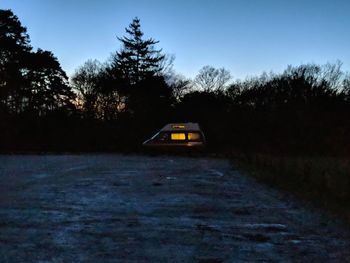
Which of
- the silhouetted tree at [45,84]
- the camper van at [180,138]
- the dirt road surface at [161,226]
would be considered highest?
the silhouetted tree at [45,84]

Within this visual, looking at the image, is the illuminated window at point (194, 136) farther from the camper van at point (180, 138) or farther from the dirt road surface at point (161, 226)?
the dirt road surface at point (161, 226)

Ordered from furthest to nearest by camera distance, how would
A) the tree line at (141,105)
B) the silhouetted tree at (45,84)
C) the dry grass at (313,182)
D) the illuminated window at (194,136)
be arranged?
the silhouetted tree at (45,84) → the tree line at (141,105) → the illuminated window at (194,136) → the dry grass at (313,182)

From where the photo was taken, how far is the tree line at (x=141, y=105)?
49519mm

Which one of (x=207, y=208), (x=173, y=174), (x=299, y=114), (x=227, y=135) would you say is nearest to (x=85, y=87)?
(x=227, y=135)

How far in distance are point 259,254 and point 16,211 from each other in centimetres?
539

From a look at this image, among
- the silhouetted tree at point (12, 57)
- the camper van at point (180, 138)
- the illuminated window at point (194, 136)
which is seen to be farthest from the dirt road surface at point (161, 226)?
the silhouetted tree at point (12, 57)

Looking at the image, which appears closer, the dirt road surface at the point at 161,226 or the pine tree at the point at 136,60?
the dirt road surface at the point at 161,226

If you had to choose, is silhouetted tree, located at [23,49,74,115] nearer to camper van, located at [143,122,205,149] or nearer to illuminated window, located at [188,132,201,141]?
camper van, located at [143,122,205,149]

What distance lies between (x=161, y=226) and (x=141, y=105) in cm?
4852

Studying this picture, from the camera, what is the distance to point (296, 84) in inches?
2165

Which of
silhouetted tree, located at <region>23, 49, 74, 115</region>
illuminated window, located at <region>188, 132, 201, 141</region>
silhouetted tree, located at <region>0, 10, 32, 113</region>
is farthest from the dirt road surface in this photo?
silhouetted tree, located at <region>23, 49, 74, 115</region>

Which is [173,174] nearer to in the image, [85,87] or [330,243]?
[330,243]

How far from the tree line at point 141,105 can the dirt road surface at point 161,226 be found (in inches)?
1225

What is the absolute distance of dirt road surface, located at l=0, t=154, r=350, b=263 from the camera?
686 centimetres
